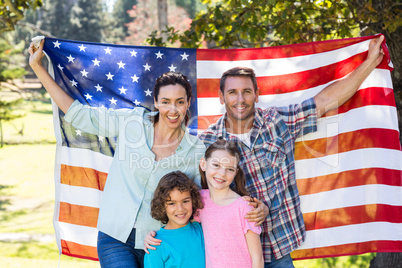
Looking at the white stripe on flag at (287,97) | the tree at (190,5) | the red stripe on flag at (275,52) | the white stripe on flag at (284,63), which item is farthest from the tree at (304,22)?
the tree at (190,5)

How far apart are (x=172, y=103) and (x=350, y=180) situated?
1.85m

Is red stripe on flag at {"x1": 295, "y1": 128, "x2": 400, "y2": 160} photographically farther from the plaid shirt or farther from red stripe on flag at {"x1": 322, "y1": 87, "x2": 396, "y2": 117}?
the plaid shirt

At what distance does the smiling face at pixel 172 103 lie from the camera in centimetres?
320

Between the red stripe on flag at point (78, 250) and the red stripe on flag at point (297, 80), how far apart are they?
1857 millimetres

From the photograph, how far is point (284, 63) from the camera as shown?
3994mm

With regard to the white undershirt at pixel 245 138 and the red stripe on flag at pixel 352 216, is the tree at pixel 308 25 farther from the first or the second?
the white undershirt at pixel 245 138

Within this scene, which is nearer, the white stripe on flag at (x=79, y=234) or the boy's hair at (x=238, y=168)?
the boy's hair at (x=238, y=168)

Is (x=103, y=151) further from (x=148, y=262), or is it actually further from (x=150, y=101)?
(x=148, y=262)

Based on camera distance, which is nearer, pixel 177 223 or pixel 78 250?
pixel 177 223

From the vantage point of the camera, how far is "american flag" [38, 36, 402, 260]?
12.5 feet

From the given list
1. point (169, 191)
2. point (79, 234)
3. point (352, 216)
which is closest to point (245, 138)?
point (169, 191)

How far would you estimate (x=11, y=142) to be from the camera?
20.1 metres

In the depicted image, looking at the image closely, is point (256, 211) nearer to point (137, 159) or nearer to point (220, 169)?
point (220, 169)

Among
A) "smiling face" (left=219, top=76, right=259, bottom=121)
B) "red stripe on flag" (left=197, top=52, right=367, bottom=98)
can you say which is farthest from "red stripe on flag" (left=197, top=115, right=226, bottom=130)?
"smiling face" (left=219, top=76, right=259, bottom=121)
